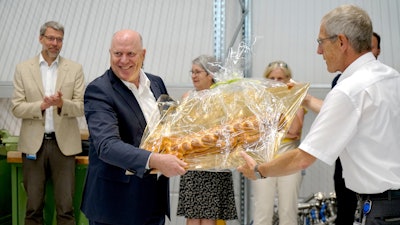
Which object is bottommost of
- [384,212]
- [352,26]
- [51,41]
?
[384,212]

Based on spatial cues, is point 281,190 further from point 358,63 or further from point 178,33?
point 358,63

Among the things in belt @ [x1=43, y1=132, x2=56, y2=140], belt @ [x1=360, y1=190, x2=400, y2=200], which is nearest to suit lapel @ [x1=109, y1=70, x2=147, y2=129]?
belt @ [x1=360, y1=190, x2=400, y2=200]

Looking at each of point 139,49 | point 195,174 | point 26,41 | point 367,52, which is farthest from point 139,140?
point 26,41

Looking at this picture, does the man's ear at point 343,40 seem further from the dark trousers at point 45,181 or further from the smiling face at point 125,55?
the dark trousers at point 45,181

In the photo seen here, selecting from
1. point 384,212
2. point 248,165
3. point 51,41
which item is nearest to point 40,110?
point 51,41

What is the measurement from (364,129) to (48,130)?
2623 millimetres

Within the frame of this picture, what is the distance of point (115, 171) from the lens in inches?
78.2

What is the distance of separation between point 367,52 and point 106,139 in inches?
38.3

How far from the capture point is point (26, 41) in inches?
192

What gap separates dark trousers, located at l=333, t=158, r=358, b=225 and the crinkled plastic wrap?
Answer: 1210 millimetres

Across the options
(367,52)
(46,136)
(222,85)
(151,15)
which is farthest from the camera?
(151,15)

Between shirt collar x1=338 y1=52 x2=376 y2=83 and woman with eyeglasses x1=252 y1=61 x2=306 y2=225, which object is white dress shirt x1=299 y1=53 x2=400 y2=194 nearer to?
shirt collar x1=338 y1=52 x2=376 y2=83

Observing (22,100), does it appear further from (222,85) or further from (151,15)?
(222,85)

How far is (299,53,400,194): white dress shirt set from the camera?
5.65 ft
